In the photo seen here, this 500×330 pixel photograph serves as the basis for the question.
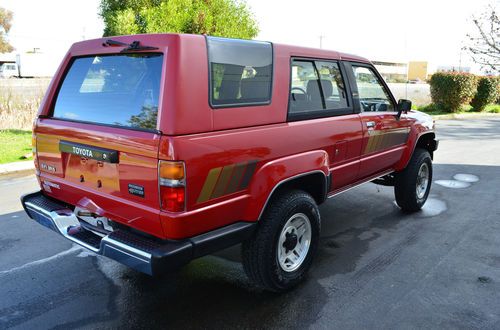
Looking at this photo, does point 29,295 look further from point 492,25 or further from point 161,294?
point 492,25

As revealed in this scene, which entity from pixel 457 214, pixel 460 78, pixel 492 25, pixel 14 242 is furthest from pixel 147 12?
pixel 492 25

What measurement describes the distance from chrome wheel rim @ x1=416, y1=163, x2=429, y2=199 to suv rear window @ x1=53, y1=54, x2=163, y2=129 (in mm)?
3863

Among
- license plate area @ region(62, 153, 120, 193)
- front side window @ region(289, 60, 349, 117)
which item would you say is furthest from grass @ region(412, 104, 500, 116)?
license plate area @ region(62, 153, 120, 193)

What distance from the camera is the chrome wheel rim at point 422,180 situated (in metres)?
5.40

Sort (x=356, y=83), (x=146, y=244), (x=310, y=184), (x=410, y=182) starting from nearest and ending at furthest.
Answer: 1. (x=146, y=244)
2. (x=310, y=184)
3. (x=356, y=83)
4. (x=410, y=182)

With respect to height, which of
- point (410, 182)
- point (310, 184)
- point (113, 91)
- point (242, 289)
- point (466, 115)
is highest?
point (113, 91)

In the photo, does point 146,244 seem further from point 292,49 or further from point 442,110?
point 442,110

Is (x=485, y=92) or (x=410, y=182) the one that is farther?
(x=485, y=92)

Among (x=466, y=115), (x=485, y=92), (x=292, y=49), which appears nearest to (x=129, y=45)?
(x=292, y=49)

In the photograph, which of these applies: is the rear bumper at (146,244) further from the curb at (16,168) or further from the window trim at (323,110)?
the curb at (16,168)

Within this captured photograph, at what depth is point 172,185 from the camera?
2.53 metres

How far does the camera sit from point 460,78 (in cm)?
1750

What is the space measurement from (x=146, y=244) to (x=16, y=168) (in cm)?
574

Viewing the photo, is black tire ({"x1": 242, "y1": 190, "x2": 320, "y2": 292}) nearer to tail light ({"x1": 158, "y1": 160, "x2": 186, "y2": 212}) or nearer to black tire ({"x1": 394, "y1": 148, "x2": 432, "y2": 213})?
tail light ({"x1": 158, "y1": 160, "x2": 186, "y2": 212})
